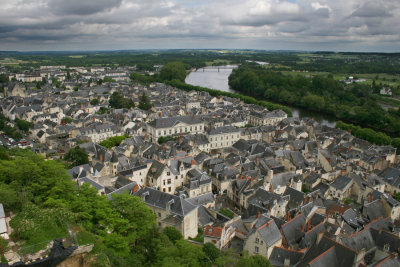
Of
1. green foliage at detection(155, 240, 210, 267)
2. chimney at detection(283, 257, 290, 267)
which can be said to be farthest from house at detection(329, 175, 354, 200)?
green foliage at detection(155, 240, 210, 267)

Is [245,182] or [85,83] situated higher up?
[85,83]

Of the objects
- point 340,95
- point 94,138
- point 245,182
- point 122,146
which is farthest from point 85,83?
point 245,182

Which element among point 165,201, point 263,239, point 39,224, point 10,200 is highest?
point 10,200

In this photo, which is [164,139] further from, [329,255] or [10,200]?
[329,255]

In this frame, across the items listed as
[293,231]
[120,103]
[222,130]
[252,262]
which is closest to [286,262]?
[293,231]

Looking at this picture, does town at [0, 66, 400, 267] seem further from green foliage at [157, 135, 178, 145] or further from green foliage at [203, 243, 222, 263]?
green foliage at [203, 243, 222, 263]

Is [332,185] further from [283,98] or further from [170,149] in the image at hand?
[283,98]
